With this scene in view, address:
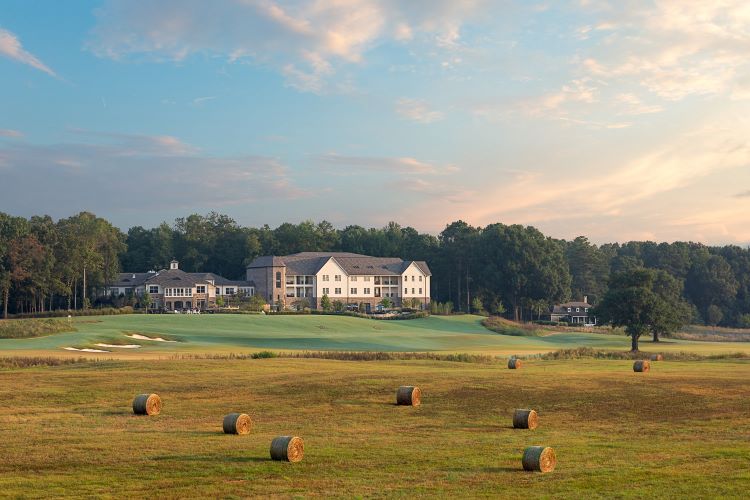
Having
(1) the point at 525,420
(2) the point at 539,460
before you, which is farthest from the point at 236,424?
(2) the point at 539,460

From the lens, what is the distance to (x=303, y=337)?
9394 cm

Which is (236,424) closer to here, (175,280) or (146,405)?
(146,405)

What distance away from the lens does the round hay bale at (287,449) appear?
2100 centimetres

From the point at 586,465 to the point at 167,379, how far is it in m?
22.6

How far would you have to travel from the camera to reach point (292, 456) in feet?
69.0

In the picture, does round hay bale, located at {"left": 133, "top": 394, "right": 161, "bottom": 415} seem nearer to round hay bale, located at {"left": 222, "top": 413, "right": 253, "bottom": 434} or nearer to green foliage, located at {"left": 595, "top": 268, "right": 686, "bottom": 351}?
round hay bale, located at {"left": 222, "top": 413, "right": 253, "bottom": 434}

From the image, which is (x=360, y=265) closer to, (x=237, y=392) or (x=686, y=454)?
A: (x=237, y=392)

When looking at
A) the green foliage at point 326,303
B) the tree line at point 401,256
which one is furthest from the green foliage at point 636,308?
the green foliage at point 326,303

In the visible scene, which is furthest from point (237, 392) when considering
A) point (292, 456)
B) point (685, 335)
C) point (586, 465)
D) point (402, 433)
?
point (685, 335)

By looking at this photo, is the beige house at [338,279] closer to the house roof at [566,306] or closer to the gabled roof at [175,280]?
the gabled roof at [175,280]

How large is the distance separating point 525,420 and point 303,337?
223ft

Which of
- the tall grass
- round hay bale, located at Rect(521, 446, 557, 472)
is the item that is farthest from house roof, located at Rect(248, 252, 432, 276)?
round hay bale, located at Rect(521, 446, 557, 472)

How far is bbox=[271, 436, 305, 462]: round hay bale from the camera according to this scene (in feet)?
68.9

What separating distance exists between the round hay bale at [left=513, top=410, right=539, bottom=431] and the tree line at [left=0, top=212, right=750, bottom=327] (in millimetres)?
91708
